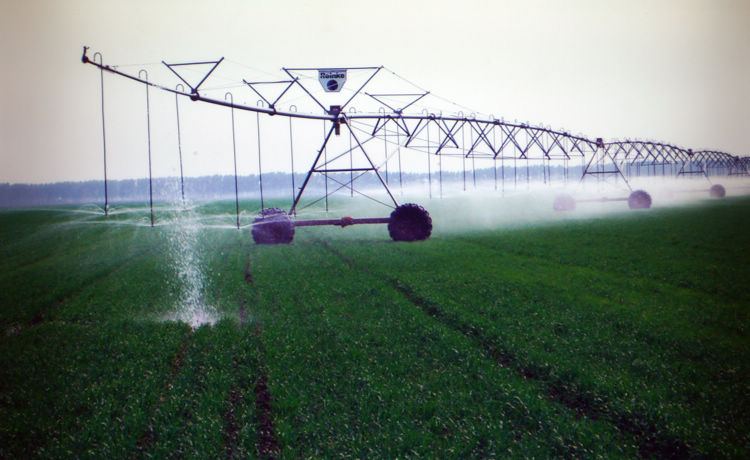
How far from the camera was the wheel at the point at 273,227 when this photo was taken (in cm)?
2109

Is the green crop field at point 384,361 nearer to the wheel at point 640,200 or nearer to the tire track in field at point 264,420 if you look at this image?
the tire track in field at point 264,420

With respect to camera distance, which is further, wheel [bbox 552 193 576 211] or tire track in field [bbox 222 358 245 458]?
wheel [bbox 552 193 576 211]

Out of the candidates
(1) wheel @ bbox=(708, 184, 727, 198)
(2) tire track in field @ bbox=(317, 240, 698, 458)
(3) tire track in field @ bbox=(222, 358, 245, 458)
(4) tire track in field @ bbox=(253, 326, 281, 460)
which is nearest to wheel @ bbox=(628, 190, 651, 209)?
(1) wheel @ bbox=(708, 184, 727, 198)

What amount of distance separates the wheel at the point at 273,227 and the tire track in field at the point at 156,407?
12240 millimetres

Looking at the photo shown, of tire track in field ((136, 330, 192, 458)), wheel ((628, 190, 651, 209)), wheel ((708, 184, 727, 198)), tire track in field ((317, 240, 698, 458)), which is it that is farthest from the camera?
wheel ((708, 184, 727, 198))

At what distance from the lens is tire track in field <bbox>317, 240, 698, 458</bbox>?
209 inches

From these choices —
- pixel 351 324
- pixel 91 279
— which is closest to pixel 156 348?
pixel 351 324

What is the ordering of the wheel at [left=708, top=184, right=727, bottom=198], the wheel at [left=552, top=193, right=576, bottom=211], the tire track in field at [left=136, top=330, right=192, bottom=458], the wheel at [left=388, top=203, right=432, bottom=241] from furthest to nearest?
the wheel at [left=708, top=184, right=727, bottom=198] → the wheel at [left=552, top=193, right=576, bottom=211] → the wheel at [left=388, top=203, right=432, bottom=241] → the tire track in field at [left=136, top=330, right=192, bottom=458]

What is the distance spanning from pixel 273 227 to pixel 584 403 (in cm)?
1720

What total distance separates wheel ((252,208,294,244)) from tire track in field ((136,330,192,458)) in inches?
482

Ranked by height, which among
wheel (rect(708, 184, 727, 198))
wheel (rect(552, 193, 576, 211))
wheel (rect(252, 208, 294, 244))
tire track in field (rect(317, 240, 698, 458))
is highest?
wheel (rect(708, 184, 727, 198))

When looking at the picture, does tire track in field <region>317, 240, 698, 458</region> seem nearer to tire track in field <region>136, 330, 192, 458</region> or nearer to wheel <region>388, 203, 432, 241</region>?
tire track in field <region>136, 330, 192, 458</region>

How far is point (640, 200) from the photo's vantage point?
147 feet

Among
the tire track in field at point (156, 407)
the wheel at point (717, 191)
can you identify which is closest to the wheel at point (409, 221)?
the tire track in field at point (156, 407)
